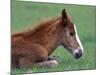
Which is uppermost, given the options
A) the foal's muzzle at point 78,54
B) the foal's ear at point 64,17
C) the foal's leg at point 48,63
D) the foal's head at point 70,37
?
the foal's ear at point 64,17

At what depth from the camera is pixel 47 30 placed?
8.57 feet

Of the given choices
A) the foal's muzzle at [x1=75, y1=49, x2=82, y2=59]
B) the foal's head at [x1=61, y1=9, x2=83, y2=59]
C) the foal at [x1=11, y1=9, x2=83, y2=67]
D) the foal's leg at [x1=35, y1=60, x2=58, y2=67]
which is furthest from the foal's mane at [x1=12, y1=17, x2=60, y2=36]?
the foal's muzzle at [x1=75, y1=49, x2=82, y2=59]

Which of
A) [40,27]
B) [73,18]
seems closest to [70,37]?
[73,18]

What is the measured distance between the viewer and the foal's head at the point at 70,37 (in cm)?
269

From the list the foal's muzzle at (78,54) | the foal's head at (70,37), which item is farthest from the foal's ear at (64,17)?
the foal's muzzle at (78,54)

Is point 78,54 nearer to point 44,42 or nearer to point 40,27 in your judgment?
point 44,42

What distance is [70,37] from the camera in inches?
107

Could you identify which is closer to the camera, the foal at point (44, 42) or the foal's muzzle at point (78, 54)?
the foal at point (44, 42)

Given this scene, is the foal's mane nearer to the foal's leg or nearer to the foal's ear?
the foal's ear

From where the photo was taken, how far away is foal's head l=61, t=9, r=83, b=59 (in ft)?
8.81

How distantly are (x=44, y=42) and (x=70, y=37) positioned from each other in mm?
317

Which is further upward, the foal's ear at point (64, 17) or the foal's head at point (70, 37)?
the foal's ear at point (64, 17)

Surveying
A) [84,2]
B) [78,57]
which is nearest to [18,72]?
[78,57]

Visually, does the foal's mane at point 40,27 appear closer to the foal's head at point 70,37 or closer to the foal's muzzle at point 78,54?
the foal's head at point 70,37
